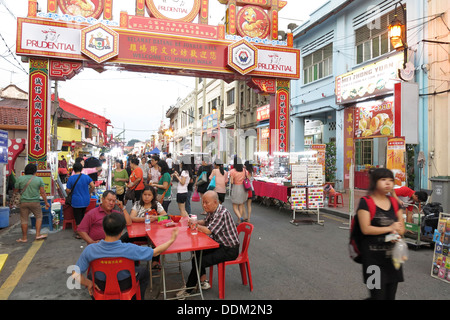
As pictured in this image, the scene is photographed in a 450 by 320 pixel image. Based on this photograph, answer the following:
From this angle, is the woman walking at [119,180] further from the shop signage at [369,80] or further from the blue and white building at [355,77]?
the shop signage at [369,80]

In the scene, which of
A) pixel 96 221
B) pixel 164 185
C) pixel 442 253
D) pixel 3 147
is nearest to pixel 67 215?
pixel 164 185

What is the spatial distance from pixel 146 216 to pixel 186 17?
970cm

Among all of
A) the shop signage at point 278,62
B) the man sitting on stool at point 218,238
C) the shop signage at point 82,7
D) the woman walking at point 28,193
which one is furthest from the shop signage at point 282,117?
the man sitting on stool at point 218,238

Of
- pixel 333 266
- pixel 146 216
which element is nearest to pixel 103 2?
pixel 146 216

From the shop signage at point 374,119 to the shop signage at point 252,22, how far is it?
215 inches

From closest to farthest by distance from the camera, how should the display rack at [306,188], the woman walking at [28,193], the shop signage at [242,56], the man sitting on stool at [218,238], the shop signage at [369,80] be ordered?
the man sitting on stool at [218,238]
the woman walking at [28,193]
the display rack at [306,188]
the shop signage at [369,80]
the shop signage at [242,56]

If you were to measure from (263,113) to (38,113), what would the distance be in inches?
526

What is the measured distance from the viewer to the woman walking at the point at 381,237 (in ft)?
9.28

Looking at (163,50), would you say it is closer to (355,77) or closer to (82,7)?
(82,7)

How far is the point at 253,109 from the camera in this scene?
2270 centimetres

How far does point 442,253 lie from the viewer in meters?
4.64

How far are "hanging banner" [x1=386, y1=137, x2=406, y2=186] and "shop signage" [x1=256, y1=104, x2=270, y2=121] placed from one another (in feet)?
34.0

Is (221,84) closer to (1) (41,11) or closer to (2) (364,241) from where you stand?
(1) (41,11)

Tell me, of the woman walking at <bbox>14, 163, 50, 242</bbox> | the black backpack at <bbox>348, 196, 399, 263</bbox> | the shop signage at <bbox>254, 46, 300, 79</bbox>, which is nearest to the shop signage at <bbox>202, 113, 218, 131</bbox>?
the shop signage at <bbox>254, 46, 300, 79</bbox>
